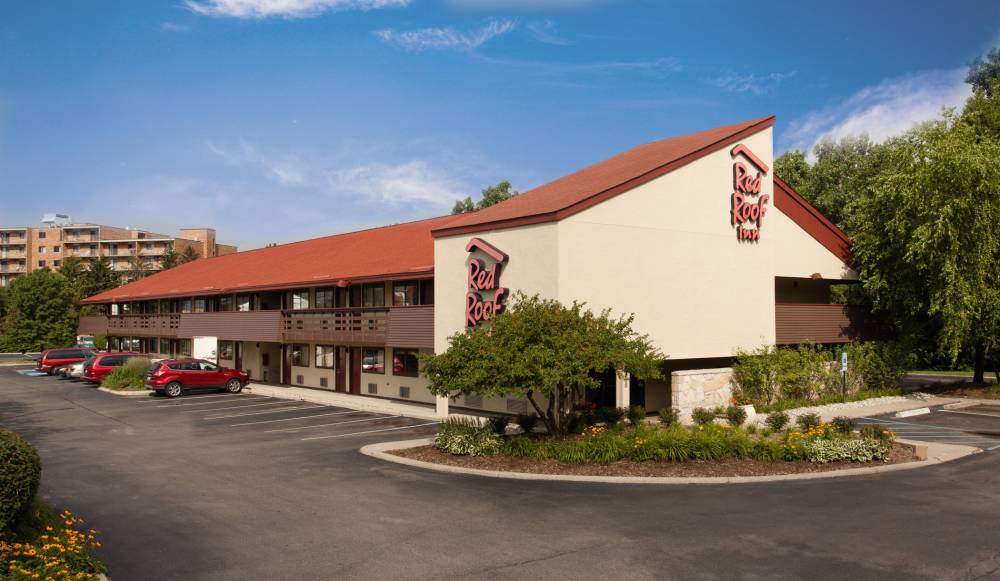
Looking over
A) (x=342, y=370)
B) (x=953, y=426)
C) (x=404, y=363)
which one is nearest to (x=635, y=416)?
(x=953, y=426)

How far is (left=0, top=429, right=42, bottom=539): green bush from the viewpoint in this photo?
9414mm

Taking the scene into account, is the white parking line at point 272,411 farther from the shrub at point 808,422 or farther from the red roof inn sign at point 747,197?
the shrub at point 808,422

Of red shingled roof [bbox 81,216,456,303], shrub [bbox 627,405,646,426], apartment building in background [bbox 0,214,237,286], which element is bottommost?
shrub [bbox 627,405,646,426]

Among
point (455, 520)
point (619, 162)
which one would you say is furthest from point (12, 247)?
point (455, 520)

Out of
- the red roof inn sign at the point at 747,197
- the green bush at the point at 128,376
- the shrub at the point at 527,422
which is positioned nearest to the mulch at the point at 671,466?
the shrub at the point at 527,422

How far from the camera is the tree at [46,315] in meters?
76.4

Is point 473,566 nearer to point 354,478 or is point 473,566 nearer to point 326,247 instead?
point 354,478

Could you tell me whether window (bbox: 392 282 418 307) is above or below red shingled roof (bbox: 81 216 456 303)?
below

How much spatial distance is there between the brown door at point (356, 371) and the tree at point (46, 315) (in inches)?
2220

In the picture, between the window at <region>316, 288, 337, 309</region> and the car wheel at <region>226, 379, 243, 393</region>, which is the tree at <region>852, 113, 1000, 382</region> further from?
the car wheel at <region>226, 379, 243, 393</region>

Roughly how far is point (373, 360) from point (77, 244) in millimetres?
117187

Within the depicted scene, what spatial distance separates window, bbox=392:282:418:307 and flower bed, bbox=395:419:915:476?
13.3 m

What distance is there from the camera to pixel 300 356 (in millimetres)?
39719

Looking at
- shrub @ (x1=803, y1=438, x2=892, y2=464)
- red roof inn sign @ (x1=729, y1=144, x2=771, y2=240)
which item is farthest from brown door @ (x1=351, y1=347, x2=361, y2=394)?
shrub @ (x1=803, y1=438, x2=892, y2=464)
